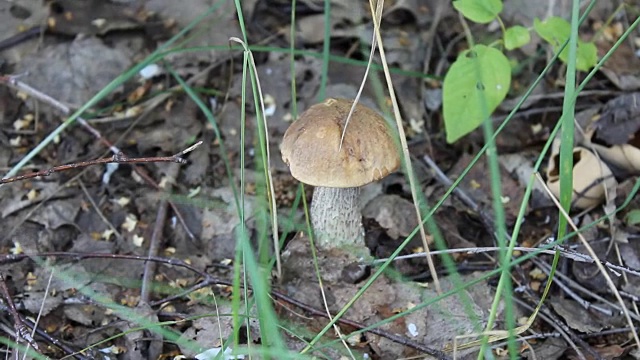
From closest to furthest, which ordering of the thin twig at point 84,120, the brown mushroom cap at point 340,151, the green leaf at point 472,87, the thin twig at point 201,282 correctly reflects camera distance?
1. the brown mushroom cap at point 340,151
2. the thin twig at point 201,282
3. the green leaf at point 472,87
4. the thin twig at point 84,120

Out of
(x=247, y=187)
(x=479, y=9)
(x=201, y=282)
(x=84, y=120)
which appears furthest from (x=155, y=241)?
(x=479, y=9)

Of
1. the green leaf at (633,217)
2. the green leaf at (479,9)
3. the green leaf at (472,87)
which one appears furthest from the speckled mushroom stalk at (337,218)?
the green leaf at (633,217)

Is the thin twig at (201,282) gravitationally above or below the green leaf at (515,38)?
below

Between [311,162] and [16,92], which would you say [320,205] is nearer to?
[311,162]

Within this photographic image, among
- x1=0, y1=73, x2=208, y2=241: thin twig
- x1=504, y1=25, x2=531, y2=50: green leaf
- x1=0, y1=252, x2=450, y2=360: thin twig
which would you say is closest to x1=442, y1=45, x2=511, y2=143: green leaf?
x1=504, y1=25, x2=531, y2=50: green leaf

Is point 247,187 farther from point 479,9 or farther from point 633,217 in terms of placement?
point 633,217

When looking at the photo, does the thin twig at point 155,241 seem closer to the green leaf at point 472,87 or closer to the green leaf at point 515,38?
the green leaf at point 472,87
